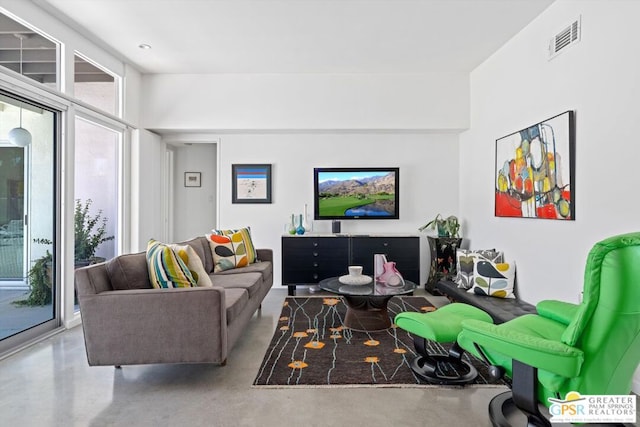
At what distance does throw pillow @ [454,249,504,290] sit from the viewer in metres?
3.81

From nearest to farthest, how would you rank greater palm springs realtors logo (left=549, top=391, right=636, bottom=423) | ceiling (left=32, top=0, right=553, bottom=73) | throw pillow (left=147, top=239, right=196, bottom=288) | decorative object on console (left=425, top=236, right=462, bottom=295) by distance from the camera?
greater palm springs realtors logo (left=549, top=391, right=636, bottom=423) < throw pillow (left=147, top=239, right=196, bottom=288) < ceiling (left=32, top=0, right=553, bottom=73) < decorative object on console (left=425, top=236, right=462, bottom=295)

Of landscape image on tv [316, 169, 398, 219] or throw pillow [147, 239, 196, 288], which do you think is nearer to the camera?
throw pillow [147, 239, 196, 288]

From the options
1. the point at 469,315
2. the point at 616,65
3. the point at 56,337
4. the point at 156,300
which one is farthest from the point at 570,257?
the point at 56,337

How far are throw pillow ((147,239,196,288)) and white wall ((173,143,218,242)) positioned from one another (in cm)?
373

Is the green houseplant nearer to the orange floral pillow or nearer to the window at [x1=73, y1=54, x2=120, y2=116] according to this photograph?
the window at [x1=73, y1=54, x2=120, y2=116]

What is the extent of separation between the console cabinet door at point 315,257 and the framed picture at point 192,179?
96.3 inches

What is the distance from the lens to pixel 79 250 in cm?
379

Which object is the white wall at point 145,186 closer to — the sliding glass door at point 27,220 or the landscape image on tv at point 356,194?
the sliding glass door at point 27,220

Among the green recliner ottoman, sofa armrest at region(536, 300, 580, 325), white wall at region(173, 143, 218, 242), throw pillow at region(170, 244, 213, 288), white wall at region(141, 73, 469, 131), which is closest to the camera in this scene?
A: sofa armrest at region(536, 300, 580, 325)

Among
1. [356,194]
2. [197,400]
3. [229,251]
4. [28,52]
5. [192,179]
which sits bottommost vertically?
[197,400]

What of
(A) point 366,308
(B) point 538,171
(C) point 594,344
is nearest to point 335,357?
(A) point 366,308

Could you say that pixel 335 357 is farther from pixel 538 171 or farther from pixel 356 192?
pixel 356 192

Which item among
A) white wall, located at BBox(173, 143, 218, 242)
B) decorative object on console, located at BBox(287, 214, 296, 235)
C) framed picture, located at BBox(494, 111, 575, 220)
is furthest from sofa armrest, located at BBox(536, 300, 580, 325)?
white wall, located at BBox(173, 143, 218, 242)

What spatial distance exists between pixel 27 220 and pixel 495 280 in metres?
4.43
